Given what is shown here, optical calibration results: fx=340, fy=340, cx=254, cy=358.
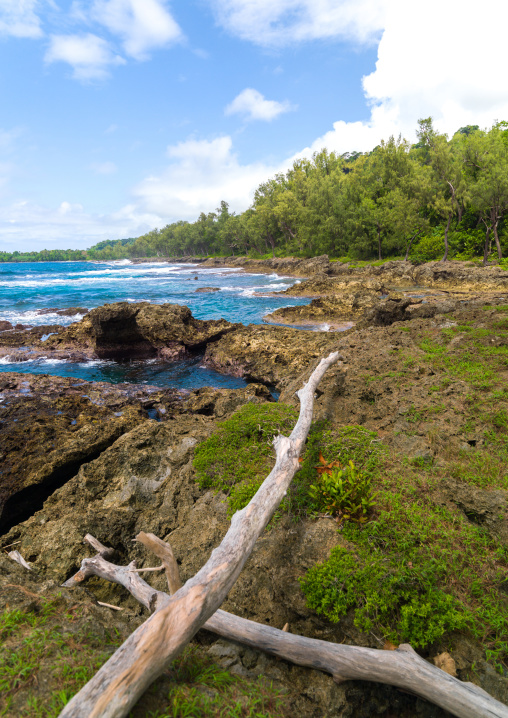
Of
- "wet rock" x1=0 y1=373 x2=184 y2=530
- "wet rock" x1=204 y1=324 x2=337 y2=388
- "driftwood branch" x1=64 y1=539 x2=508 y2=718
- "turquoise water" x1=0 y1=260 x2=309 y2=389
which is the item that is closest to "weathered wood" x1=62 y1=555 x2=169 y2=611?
"driftwood branch" x1=64 y1=539 x2=508 y2=718

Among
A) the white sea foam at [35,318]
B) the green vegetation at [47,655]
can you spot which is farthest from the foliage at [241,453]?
the white sea foam at [35,318]

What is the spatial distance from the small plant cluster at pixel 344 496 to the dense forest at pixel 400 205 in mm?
45091

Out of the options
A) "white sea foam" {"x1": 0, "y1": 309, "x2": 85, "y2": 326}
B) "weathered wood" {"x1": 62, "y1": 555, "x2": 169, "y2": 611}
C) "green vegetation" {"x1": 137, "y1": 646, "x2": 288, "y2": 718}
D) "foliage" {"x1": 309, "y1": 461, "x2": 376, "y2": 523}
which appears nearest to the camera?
"green vegetation" {"x1": 137, "y1": 646, "x2": 288, "y2": 718}

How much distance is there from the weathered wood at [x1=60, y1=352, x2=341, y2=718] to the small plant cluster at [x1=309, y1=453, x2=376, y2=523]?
76 centimetres

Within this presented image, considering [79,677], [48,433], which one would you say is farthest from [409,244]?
[79,677]

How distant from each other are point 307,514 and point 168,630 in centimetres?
243

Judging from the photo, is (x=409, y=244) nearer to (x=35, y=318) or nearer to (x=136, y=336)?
(x=136, y=336)

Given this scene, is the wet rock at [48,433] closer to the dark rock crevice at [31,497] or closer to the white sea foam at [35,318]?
the dark rock crevice at [31,497]

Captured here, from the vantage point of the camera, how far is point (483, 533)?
4164 millimetres

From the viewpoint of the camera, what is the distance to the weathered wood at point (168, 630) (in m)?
2.23

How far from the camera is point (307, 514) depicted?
469cm

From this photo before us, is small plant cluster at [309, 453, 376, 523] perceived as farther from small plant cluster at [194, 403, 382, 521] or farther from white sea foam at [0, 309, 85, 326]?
white sea foam at [0, 309, 85, 326]

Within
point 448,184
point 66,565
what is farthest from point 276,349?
point 448,184

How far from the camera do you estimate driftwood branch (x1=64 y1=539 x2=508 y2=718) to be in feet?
8.90
